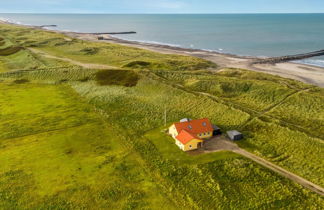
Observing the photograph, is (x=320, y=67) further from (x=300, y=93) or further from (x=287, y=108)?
(x=287, y=108)

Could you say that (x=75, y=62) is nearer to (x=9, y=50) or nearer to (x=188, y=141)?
(x=9, y=50)

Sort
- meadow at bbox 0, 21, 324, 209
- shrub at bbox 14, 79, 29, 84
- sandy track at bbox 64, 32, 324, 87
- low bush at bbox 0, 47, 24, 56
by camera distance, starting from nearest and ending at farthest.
A: meadow at bbox 0, 21, 324, 209, shrub at bbox 14, 79, 29, 84, sandy track at bbox 64, 32, 324, 87, low bush at bbox 0, 47, 24, 56

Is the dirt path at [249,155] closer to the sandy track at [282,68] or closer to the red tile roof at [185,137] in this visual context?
the red tile roof at [185,137]

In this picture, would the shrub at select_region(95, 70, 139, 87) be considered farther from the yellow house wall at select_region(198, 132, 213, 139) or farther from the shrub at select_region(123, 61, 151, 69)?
the yellow house wall at select_region(198, 132, 213, 139)

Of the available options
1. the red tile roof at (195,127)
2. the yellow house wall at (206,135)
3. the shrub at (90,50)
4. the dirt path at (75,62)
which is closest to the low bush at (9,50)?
the dirt path at (75,62)

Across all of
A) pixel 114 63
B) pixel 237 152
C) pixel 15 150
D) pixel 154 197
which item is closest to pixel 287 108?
pixel 237 152

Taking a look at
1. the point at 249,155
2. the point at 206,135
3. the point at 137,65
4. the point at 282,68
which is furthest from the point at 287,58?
the point at 249,155

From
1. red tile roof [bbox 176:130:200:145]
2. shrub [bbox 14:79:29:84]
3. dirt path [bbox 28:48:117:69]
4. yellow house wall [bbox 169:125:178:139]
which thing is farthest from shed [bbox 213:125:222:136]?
shrub [bbox 14:79:29:84]
